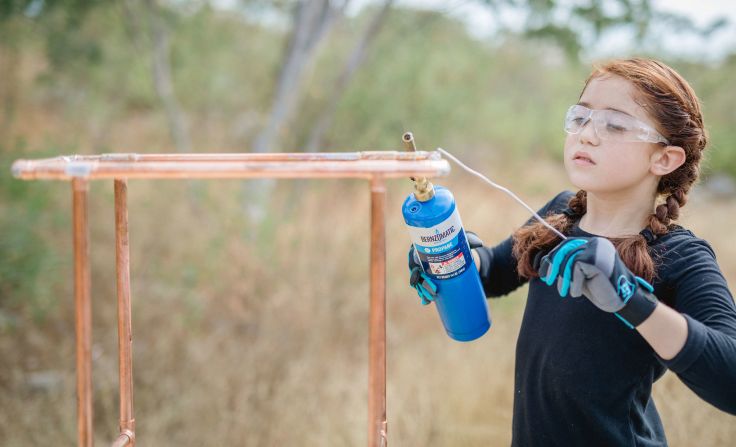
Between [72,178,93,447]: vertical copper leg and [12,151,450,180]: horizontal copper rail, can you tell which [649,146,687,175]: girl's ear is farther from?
[72,178,93,447]: vertical copper leg

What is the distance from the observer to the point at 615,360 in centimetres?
151

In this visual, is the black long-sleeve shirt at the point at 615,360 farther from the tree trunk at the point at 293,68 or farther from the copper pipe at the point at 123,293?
the tree trunk at the point at 293,68

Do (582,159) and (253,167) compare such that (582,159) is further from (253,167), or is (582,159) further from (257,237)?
(257,237)

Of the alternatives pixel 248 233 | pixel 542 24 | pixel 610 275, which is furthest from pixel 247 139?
pixel 610 275

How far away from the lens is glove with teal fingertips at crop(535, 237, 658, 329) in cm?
130

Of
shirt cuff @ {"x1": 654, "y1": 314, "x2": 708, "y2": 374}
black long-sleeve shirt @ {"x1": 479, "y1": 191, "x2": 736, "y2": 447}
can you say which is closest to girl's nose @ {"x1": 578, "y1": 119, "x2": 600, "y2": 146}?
black long-sleeve shirt @ {"x1": 479, "y1": 191, "x2": 736, "y2": 447}

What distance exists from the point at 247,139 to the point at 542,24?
5.11 metres

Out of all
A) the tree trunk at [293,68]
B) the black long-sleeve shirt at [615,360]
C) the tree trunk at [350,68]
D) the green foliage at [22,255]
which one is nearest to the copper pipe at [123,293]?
the black long-sleeve shirt at [615,360]

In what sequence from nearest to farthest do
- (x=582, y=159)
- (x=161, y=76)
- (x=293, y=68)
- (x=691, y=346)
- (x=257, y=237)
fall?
(x=691, y=346)
(x=582, y=159)
(x=257, y=237)
(x=293, y=68)
(x=161, y=76)

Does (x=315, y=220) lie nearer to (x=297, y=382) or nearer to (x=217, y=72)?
(x=297, y=382)

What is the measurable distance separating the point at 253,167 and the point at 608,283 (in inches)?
31.8

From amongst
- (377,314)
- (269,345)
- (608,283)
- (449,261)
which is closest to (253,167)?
(377,314)

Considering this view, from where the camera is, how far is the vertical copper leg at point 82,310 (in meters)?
1.43

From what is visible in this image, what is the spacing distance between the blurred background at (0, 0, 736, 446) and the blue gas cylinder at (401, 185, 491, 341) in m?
0.63
